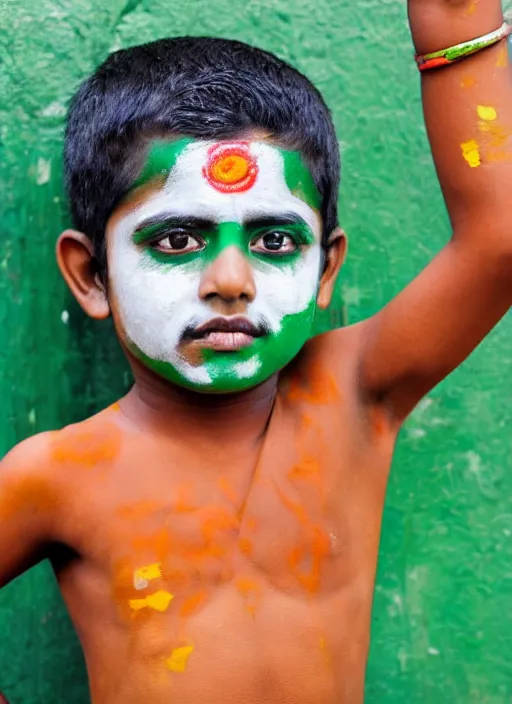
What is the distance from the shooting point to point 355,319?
1.71 m

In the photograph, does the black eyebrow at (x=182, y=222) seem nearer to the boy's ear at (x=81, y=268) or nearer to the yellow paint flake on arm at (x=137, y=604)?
the boy's ear at (x=81, y=268)

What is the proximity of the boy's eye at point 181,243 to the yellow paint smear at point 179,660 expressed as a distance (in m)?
0.53

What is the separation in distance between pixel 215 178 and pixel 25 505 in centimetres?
52

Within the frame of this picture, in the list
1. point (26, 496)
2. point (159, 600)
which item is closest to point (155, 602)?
point (159, 600)

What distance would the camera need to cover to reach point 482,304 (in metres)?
1.31

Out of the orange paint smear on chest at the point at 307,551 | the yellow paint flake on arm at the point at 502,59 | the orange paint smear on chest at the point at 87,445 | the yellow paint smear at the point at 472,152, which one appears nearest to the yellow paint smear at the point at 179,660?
the orange paint smear on chest at the point at 307,551

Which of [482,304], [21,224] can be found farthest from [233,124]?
[21,224]

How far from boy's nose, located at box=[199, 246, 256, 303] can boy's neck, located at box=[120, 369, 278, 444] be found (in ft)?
0.59

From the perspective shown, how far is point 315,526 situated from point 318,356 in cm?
25

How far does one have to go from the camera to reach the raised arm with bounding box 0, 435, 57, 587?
137 cm

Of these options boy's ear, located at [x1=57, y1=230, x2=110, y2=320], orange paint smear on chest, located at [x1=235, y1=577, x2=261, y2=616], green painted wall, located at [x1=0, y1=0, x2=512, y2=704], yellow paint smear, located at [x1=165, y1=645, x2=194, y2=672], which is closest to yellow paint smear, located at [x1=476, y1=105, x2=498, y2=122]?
green painted wall, located at [x1=0, y1=0, x2=512, y2=704]

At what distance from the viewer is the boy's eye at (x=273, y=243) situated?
4.38ft

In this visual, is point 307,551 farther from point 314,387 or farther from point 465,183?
point 465,183

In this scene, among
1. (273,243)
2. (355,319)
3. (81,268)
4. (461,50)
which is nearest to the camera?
(461,50)
